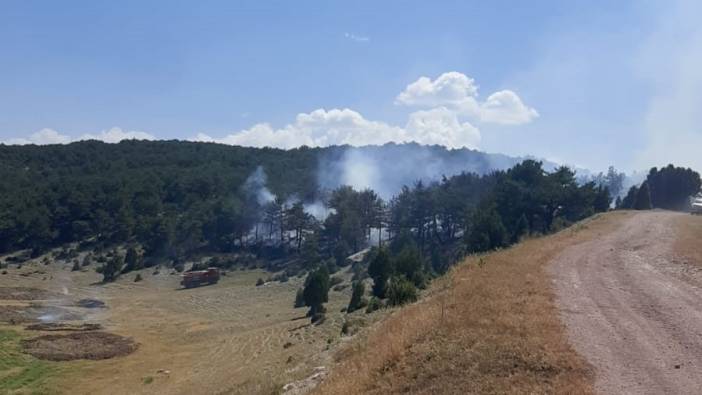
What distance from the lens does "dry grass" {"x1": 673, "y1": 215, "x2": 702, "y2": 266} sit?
23.1m

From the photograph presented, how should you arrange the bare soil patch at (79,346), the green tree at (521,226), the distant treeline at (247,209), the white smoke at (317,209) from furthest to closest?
the white smoke at (317,209) < the distant treeline at (247,209) < the green tree at (521,226) < the bare soil patch at (79,346)

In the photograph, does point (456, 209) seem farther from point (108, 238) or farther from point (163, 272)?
point (108, 238)

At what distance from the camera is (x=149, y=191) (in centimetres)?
12144

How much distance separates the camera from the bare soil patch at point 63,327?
164 feet

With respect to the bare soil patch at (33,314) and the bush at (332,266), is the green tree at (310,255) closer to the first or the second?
the bush at (332,266)

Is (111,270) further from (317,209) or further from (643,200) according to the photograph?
(643,200)

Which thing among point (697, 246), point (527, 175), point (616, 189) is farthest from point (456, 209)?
point (616, 189)

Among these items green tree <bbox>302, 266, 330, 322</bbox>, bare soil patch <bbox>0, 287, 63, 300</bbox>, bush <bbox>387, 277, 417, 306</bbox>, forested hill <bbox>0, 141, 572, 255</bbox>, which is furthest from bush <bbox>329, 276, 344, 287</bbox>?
bush <bbox>387, 277, 417, 306</bbox>

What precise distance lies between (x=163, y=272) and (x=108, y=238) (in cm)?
2433

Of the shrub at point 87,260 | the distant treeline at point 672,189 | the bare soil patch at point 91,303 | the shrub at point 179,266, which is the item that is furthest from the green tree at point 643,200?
the shrub at point 87,260

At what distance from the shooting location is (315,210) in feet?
405

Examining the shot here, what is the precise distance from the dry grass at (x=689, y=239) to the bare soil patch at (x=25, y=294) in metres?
65.7

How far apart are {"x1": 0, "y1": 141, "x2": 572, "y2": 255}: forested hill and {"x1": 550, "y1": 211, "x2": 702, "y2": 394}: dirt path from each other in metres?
81.6

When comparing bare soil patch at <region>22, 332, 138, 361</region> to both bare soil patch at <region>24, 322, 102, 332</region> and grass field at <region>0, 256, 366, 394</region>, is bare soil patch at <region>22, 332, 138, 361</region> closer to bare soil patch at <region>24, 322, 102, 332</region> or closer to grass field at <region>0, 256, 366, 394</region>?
grass field at <region>0, 256, 366, 394</region>
